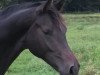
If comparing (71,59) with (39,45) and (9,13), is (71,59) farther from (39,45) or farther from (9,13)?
(9,13)

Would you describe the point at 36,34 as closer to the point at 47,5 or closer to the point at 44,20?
the point at 44,20

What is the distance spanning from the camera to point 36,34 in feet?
13.8

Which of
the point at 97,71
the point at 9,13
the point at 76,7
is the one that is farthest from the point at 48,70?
the point at 76,7

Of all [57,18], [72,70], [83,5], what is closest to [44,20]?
[57,18]

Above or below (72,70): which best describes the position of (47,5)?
above

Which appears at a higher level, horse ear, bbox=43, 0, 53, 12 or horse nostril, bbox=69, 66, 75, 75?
horse ear, bbox=43, 0, 53, 12

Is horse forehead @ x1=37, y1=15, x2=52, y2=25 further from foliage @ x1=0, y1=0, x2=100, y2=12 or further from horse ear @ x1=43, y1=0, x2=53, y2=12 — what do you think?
foliage @ x1=0, y1=0, x2=100, y2=12

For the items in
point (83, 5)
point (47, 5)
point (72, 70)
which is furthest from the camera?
point (83, 5)

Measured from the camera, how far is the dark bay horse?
4125 mm

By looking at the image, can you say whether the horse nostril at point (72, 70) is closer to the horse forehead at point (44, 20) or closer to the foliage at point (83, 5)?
the horse forehead at point (44, 20)

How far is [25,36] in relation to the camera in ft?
14.0

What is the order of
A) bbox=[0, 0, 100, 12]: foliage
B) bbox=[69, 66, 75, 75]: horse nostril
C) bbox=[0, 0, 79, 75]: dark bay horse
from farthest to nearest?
bbox=[0, 0, 100, 12]: foliage < bbox=[0, 0, 79, 75]: dark bay horse < bbox=[69, 66, 75, 75]: horse nostril

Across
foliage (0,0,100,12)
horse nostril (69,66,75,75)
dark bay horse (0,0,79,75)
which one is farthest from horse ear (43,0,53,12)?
foliage (0,0,100,12)

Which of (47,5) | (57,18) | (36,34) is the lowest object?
(36,34)
